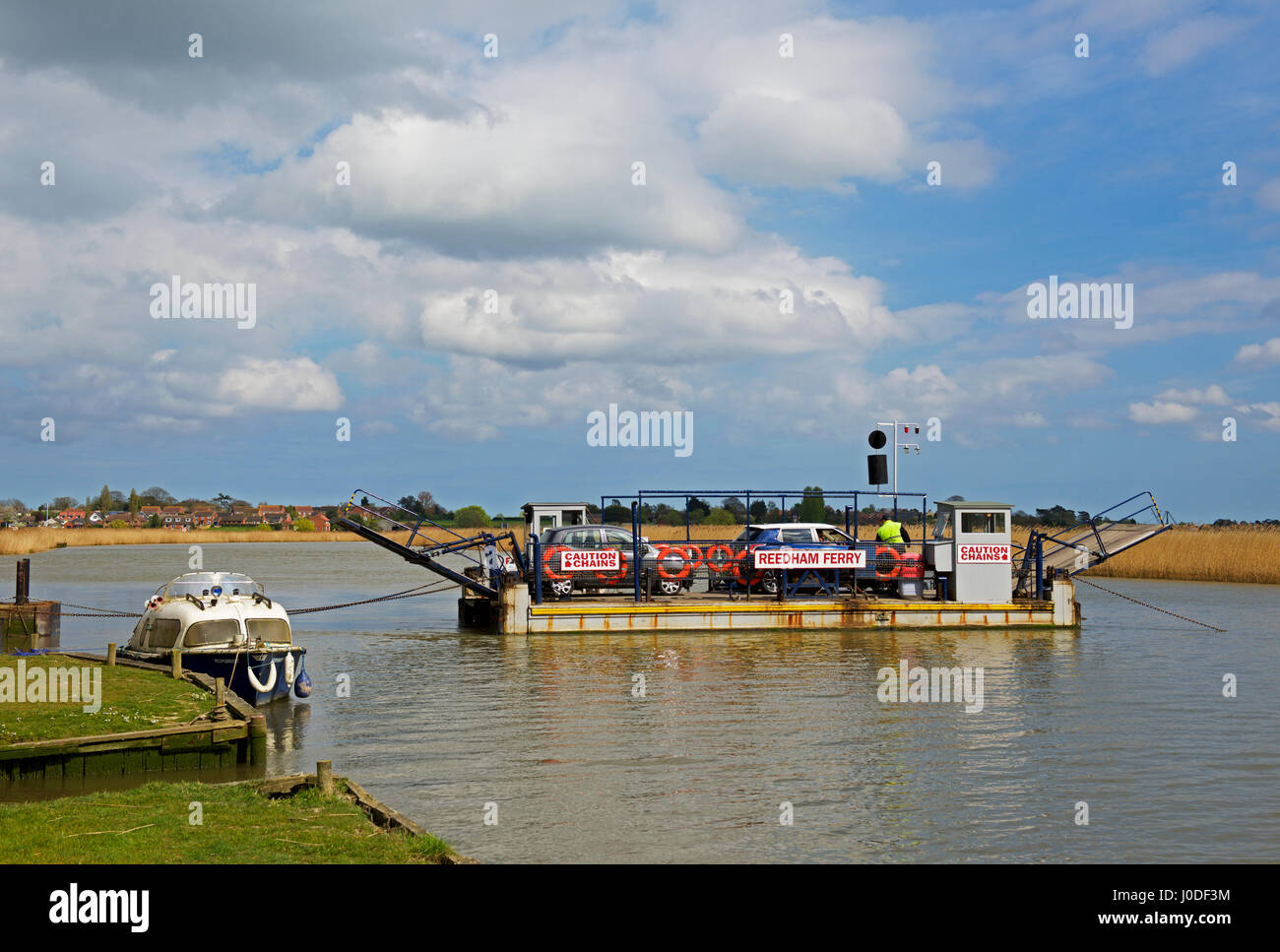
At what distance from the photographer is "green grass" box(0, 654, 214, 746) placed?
39.8ft

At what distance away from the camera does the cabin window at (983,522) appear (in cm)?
2753

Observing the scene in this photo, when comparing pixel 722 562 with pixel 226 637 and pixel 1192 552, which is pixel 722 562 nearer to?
pixel 226 637

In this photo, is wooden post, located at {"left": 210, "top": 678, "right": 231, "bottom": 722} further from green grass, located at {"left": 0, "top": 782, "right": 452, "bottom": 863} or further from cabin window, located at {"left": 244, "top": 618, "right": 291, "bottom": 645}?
cabin window, located at {"left": 244, "top": 618, "right": 291, "bottom": 645}

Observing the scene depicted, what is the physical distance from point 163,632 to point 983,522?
1964cm

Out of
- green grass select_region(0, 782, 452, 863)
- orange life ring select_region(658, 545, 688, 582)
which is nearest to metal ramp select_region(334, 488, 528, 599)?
orange life ring select_region(658, 545, 688, 582)

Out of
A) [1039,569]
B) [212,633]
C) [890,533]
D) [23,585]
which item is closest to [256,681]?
[212,633]

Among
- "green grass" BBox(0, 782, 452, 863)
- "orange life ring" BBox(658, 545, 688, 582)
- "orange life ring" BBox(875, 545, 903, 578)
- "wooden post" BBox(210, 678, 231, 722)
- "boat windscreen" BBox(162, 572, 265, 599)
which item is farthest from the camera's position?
"orange life ring" BBox(658, 545, 688, 582)

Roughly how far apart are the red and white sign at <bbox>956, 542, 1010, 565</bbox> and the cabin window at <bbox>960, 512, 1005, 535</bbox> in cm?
39

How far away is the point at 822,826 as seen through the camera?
34.7 feet

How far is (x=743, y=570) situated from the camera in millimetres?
28969
